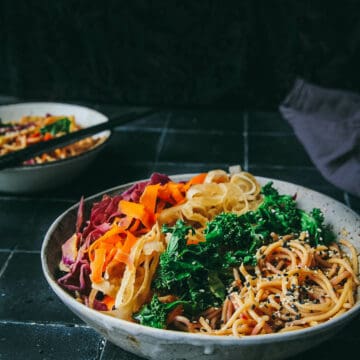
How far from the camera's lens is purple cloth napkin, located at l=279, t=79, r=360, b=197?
2.41 metres

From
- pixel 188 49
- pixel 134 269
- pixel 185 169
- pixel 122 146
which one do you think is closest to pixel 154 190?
pixel 134 269

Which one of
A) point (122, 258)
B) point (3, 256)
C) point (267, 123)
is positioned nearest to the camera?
point (122, 258)

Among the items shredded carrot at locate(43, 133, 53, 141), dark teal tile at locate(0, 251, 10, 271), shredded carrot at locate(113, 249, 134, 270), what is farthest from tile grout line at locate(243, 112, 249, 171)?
shredded carrot at locate(113, 249, 134, 270)

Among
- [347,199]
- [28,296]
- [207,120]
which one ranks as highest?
[347,199]

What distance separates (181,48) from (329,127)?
1006 millimetres

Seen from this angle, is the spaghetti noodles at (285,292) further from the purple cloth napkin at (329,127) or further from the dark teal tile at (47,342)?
the purple cloth napkin at (329,127)

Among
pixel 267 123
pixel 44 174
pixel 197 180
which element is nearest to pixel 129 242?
pixel 197 180

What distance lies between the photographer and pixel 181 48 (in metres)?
3.27

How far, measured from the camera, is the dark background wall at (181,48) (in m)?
3.14

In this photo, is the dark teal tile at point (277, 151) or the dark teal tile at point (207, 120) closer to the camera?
the dark teal tile at point (277, 151)

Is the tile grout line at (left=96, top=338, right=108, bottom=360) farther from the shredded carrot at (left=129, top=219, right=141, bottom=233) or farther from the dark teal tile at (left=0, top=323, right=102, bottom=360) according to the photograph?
the shredded carrot at (left=129, top=219, right=141, bottom=233)

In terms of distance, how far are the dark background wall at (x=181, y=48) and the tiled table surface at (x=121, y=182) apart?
0.53 feet

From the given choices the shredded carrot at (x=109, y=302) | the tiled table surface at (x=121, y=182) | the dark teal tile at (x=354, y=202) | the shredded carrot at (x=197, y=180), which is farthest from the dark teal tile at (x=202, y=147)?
the shredded carrot at (x=109, y=302)

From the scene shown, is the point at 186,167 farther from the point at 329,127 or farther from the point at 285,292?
the point at 285,292
